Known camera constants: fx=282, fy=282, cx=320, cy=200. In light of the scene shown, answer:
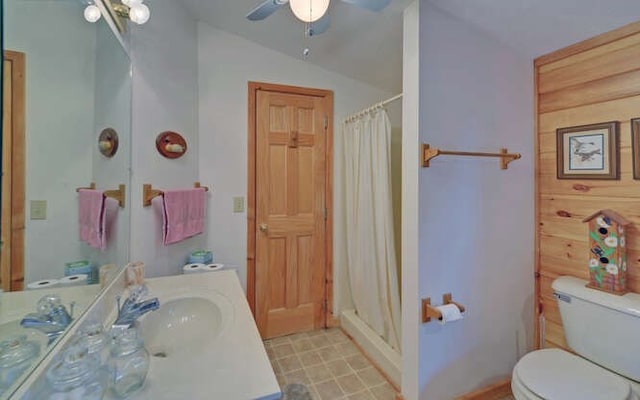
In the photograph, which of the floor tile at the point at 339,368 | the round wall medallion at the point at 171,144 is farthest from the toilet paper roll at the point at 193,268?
the floor tile at the point at 339,368

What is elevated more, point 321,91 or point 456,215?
point 321,91

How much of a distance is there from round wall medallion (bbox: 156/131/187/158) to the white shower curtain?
4.35 ft

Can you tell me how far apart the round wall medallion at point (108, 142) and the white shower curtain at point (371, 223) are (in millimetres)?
1598

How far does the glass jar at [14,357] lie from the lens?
57 centimetres

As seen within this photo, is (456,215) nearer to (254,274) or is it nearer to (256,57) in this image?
(254,274)

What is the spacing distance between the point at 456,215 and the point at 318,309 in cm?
153

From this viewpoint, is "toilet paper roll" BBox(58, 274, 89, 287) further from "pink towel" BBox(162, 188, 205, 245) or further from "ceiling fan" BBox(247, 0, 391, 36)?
"ceiling fan" BBox(247, 0, 391, 36)

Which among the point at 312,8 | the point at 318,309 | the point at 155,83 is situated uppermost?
the point at 312,8

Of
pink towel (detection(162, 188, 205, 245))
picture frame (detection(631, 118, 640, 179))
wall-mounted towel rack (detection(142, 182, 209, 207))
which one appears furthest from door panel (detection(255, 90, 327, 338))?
picture frame (detection(631, 118, 640, 179))

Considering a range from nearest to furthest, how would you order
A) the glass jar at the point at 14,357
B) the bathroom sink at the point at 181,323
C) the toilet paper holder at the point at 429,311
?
1. the glass jar at the point at 14,357
2. the bathroom sink at the point at 181,323
3. the toilet paper holder at the point at 429,311

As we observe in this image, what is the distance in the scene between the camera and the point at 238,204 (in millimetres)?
2303

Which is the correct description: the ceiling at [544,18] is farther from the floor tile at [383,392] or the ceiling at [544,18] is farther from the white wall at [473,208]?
the floor tile at [383,392]

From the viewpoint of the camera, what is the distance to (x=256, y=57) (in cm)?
231

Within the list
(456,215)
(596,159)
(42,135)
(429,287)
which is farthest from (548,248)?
(42,135)
